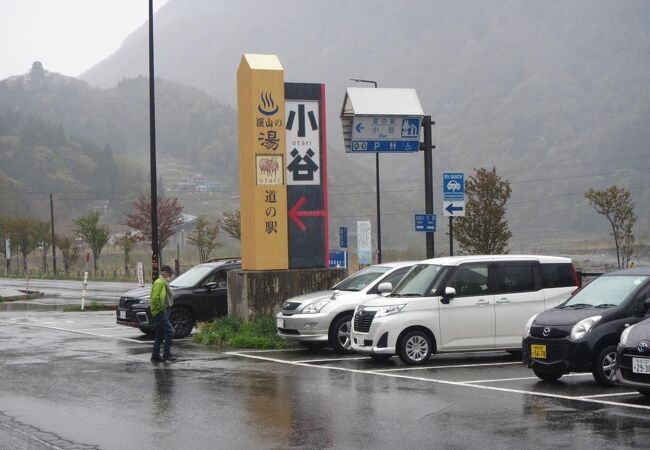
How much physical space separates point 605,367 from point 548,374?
2.88 ft

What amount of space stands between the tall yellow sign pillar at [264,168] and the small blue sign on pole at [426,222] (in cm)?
308

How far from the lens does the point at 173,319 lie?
2216 centimetres

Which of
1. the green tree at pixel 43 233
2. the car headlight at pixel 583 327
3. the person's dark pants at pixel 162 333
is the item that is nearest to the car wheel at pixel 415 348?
the car headlight at pixel 583 327

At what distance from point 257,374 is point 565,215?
170 m

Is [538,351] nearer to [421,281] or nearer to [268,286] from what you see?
[421,281]

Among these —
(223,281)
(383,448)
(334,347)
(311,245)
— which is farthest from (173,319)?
Result: (383,448)

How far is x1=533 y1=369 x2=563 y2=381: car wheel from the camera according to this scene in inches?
531

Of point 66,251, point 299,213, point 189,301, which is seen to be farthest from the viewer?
point 66,251

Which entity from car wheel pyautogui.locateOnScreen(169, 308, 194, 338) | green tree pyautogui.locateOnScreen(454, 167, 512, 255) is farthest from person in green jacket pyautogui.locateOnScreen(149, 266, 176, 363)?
green tree pyautogui.locateOnScreen(454, 167, 512, 255)

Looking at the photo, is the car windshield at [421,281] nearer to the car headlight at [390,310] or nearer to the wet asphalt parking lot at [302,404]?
the car headlight at [390,310]

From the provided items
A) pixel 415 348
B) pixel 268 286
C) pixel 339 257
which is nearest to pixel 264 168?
pixel 268 286

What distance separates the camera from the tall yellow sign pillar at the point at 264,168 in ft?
70.0

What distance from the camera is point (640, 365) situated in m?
11.4

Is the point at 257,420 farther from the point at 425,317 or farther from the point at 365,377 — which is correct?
the point at 425,317
